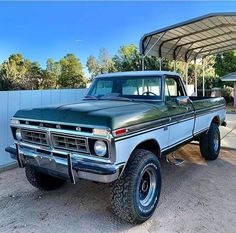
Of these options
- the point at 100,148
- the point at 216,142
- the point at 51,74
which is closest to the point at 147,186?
the point at 100,148

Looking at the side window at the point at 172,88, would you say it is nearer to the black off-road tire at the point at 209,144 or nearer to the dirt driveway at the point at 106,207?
the black off-road tire at the point at 209,144

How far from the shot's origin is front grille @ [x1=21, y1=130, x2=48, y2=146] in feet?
11.8

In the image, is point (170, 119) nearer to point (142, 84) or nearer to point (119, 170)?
point (142, 84)

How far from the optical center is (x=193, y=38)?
13.0 meters

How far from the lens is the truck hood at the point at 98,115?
3.14 metres

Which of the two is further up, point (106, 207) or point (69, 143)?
point (69, 143)

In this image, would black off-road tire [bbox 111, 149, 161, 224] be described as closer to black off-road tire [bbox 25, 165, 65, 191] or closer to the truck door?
the truck door

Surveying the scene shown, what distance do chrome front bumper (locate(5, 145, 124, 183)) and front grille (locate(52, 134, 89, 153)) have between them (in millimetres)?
103

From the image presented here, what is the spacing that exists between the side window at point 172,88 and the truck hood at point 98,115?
95 centimetres

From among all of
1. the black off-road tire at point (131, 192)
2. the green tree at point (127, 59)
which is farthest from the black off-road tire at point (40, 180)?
the green tree at point (127, 59)

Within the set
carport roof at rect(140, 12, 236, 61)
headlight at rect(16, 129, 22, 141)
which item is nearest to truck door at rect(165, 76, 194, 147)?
headlight at rect(16, 129, 22, 141)

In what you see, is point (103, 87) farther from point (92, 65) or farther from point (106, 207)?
point (92, 65)

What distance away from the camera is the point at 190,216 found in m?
3.74

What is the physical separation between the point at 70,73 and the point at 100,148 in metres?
36.9
